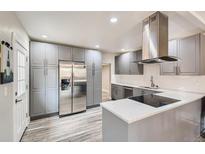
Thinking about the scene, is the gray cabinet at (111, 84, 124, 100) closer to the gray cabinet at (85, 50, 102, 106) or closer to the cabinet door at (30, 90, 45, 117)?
the gray cabinet at (85, 50, 102, 106)

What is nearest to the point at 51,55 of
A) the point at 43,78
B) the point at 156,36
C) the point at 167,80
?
the point at 43,78

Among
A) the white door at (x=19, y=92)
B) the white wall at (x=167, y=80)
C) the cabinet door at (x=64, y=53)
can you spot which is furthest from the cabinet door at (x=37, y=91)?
the white wall at (x=167, y=80)

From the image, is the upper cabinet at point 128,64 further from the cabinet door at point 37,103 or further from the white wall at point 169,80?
the cabinet door at point 37,103

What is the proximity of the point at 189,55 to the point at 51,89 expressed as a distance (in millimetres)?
4169

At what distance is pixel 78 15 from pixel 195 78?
340 centimetres

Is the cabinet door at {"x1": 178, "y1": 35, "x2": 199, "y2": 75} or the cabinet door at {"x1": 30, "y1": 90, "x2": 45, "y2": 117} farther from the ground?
the cabinet door at {"x1": 178, "y1": 35, "x2": 199, "y2": 75}

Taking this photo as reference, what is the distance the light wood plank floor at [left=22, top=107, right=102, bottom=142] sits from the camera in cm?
250

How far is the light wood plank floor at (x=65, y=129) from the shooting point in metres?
2.50

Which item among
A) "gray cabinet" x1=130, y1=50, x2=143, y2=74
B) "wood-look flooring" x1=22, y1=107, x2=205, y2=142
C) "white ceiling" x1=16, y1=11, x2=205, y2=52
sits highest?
"white ceiling" x1=16, y1=11, x2=205, y2=52

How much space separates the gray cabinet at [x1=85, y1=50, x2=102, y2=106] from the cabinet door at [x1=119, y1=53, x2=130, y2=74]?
1.39 metres

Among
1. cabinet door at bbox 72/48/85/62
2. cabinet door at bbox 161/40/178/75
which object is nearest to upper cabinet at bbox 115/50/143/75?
cabinet door at bbox 161/40/178/75
